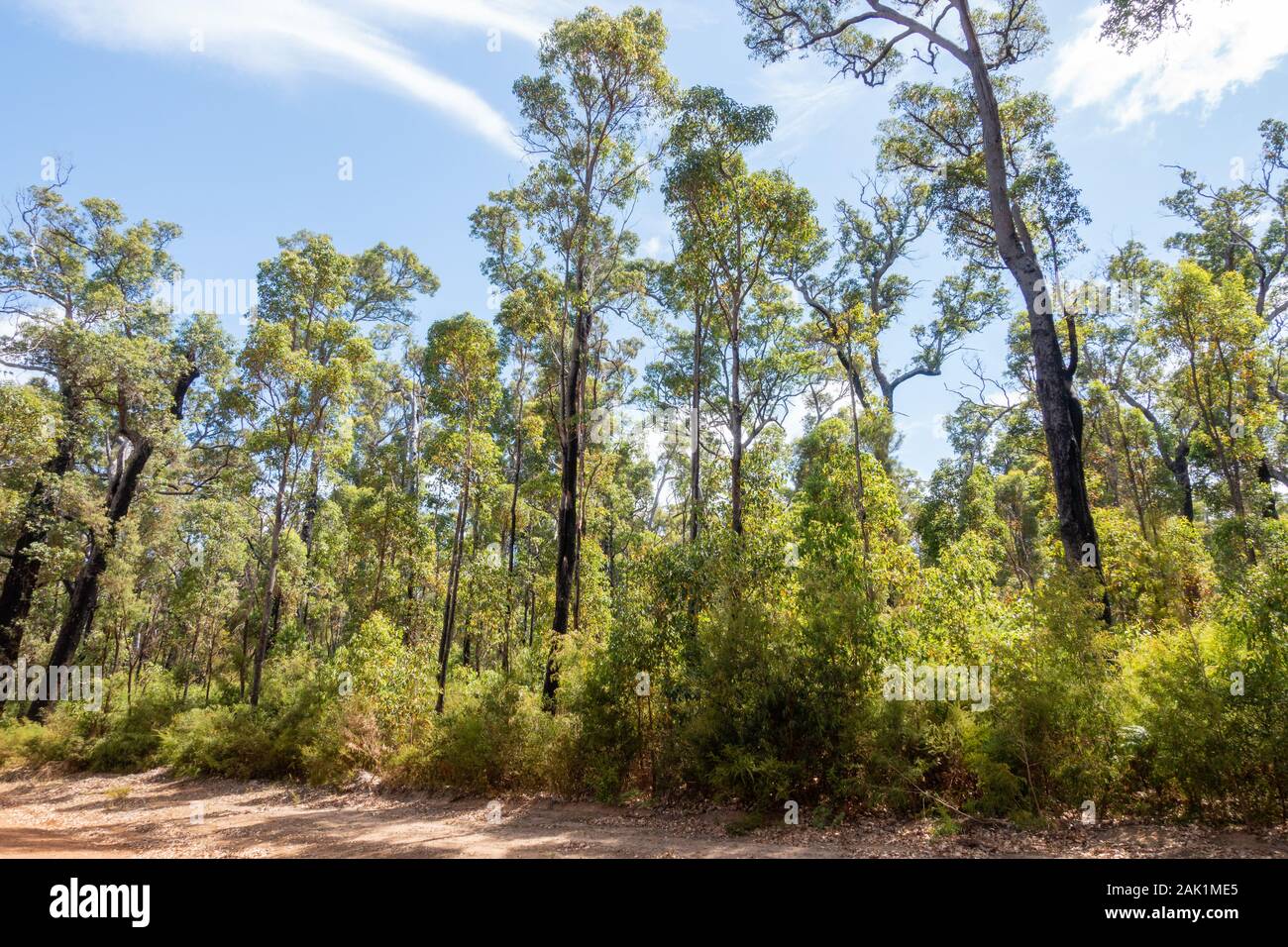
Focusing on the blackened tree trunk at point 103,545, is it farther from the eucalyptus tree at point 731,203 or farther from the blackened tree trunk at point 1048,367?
the blackened tree trunk at point 1048,367

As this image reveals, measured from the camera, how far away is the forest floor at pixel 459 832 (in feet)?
17.9

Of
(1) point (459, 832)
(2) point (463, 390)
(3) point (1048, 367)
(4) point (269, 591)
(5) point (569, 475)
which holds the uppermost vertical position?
(2) point (463, 390)

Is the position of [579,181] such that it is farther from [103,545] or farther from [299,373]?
[103,545]

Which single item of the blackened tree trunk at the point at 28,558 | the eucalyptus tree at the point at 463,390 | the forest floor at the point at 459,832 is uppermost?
the eucalyptus tree at the point at 463,390

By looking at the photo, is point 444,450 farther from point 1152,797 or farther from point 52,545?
point 1152,797

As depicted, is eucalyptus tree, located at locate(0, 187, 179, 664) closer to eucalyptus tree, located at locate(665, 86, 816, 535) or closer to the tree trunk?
the tree trunk

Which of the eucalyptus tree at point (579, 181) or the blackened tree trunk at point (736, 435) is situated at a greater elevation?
the eucalyptus tree at point (579, 181)

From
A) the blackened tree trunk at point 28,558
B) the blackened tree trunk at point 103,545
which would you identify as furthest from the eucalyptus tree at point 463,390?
the blackened tree trunk at point 28,558

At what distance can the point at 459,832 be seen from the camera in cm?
811

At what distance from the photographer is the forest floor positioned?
5.46 meters

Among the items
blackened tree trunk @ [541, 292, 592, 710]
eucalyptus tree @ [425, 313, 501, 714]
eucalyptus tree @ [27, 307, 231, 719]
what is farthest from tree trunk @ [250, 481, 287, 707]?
blackened tree trunk @ [541, 292, 592, 710]

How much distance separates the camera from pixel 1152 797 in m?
5.93

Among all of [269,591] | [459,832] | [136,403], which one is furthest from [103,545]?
[459,832]
